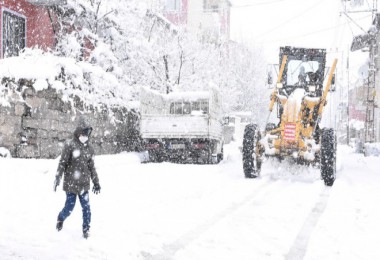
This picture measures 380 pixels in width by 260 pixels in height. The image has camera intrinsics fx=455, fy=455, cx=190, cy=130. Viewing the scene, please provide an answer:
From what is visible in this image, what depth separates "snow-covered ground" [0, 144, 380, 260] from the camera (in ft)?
15.4

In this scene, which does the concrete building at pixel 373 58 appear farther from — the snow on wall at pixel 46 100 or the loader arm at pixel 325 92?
the snow on wall at pixel 46 100

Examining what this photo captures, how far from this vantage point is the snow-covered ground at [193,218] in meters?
4.68

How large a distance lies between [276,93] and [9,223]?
7.46 metres

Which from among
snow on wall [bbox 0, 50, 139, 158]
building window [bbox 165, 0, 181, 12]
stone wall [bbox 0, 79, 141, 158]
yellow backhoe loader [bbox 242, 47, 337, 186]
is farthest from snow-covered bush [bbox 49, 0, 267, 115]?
yellow backhoe loader [bbox 242, 47, 337, 186]

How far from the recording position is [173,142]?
14367 mm

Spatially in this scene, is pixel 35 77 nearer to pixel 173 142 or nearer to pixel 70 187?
pixel 173 142

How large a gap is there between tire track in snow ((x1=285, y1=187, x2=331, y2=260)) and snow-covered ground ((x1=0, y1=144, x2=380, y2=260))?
1 cm

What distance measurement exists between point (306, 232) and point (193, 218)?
59.9 inches

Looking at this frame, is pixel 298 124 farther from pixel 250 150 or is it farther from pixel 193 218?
pixel 193 218

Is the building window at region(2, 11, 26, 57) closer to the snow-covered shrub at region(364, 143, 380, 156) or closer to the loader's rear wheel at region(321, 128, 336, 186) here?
the loader's rear wheel at region(321, 128, 336, 186)

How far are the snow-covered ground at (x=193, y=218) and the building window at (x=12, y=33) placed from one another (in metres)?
6.48

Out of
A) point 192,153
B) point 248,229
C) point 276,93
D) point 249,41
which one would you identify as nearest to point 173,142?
point 192,153

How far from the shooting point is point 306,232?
5562 mm

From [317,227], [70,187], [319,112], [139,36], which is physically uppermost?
[139,36]
